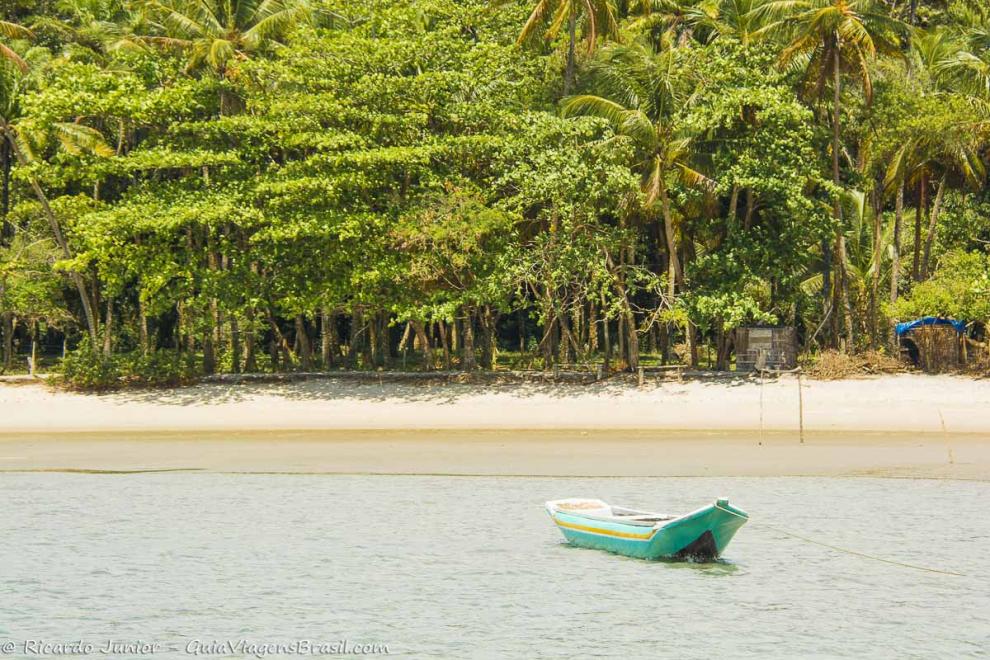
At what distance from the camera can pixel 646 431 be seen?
2755 cm

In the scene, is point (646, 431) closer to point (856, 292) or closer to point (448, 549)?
point (448, 549)

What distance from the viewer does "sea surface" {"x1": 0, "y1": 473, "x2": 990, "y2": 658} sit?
13.0 metres

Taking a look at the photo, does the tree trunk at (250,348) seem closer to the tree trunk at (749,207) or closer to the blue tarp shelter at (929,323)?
the tree trunk at (749,207)

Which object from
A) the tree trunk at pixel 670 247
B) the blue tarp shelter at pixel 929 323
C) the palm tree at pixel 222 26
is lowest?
the blue tarp shelter at pixel 929 323

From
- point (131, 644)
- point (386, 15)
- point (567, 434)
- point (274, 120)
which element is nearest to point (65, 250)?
point (274, 120)

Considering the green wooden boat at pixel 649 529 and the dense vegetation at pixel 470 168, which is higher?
the dense vegetation at pixel 470 168

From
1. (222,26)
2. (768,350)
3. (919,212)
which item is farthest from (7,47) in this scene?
(919,212)

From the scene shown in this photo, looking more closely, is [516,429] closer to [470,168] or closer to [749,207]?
[470,168]

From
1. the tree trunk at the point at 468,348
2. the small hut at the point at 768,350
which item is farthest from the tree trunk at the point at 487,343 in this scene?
the small hut at the point at 768,350

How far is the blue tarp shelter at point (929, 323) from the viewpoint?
3206 cm

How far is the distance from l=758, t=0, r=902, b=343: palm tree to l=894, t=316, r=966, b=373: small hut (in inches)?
80.6

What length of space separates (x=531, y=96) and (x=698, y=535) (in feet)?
79.5

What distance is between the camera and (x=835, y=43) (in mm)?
33031

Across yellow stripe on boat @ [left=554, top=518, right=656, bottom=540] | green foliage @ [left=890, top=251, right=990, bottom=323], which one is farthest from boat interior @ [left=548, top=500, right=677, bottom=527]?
green foliage @ [left=890, top=251, right=990, bottom=323]
